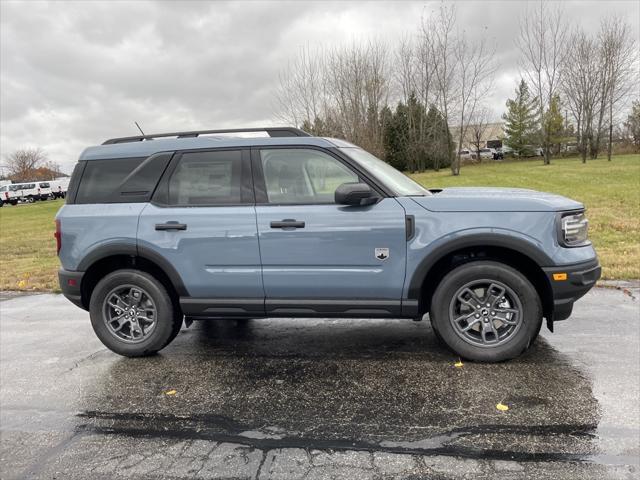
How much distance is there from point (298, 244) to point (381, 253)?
677 millimetres

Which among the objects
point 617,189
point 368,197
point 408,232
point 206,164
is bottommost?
point 617,189

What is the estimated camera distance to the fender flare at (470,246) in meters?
3.75

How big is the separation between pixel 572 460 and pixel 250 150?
3.20m

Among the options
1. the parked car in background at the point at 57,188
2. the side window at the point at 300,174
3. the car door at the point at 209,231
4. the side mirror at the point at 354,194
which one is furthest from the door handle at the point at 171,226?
the parked car in background at the point at 57,188

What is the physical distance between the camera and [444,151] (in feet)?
147

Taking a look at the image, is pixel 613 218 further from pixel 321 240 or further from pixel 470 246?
pixel 321 240

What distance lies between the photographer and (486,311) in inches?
156

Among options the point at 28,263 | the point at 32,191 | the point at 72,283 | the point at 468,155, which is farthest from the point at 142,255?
the point at 468,155

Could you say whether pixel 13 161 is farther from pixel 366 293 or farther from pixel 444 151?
pixel 366 293

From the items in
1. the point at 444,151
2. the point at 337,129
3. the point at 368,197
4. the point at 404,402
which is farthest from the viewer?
the point at 444,151

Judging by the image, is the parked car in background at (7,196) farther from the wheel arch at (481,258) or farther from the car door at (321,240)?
the wheel arch at (481,258)

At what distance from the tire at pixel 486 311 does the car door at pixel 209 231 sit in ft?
5.05

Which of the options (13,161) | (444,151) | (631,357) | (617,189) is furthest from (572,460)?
(13,161)

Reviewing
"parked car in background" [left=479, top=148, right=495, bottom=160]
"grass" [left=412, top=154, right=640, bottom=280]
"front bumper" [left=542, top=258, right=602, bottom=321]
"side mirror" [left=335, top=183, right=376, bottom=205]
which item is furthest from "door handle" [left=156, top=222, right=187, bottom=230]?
"parked car in background" [left=479, top=148, right=495, bottom=160]
